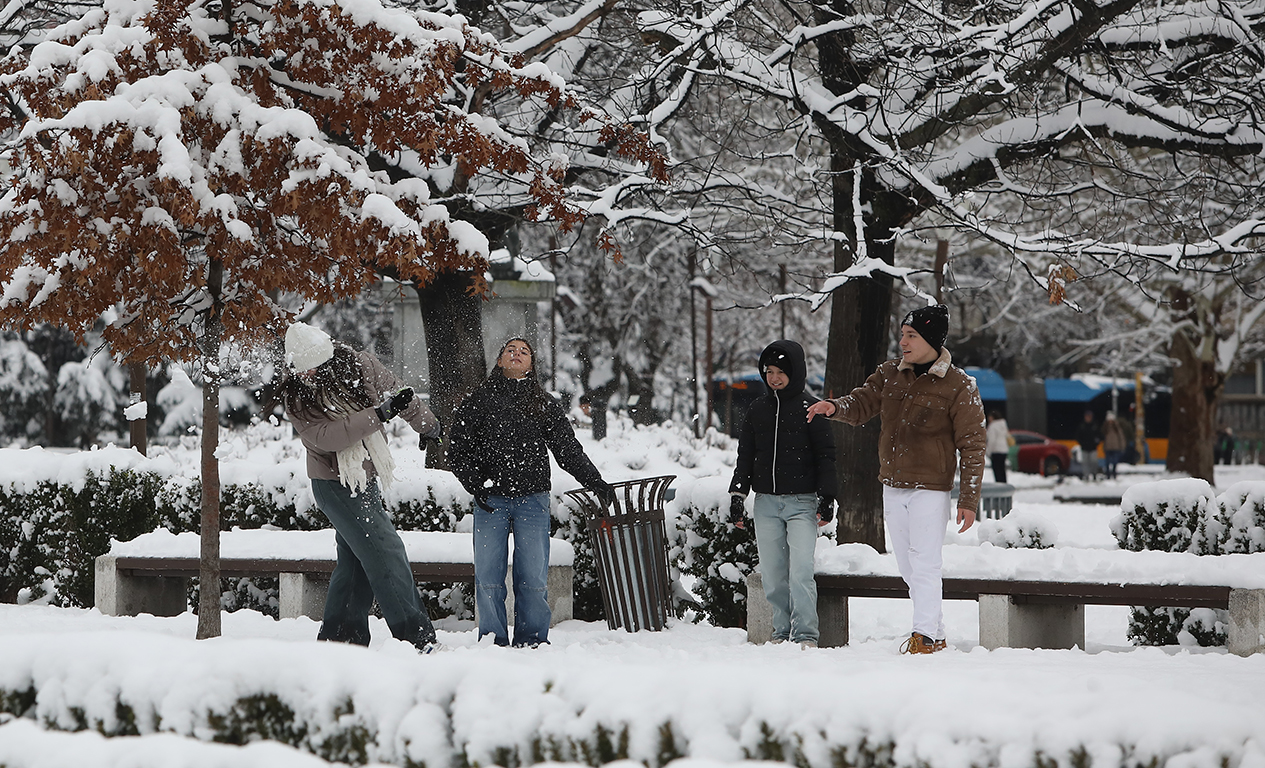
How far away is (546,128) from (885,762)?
8.44 meters

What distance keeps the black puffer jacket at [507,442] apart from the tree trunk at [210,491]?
1230 millimetres

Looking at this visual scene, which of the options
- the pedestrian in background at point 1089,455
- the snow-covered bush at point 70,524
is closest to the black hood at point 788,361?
the snow-covered bush at point 70,524

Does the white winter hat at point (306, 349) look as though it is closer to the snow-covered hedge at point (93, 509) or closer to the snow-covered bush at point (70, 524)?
the snow-covered hedge at point (93, 509)

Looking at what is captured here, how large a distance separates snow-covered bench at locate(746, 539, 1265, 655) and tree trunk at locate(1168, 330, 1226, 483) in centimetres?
1802

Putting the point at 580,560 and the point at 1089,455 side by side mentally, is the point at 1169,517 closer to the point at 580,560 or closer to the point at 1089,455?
the point at 580,560

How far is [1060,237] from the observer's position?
30.5ft

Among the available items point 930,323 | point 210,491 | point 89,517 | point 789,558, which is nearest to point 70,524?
point 89,517

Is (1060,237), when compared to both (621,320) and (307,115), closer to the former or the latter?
(307,115)

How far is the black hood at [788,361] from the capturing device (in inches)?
272

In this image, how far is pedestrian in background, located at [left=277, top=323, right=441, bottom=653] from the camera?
5969 millimetres

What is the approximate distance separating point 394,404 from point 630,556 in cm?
176

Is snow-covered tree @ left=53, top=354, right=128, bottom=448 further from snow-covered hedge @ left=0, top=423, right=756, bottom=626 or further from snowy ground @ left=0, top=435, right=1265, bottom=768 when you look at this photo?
snowy ground @ left=0, top=435, right=1265, bottom=768

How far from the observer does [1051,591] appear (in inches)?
259

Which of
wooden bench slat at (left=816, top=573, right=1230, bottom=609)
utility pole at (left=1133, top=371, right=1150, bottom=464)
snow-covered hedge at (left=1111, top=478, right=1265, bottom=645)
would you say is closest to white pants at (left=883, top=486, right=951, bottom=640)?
wooden bench slat at (left=816, top=573, right=1230, bottom=609)
